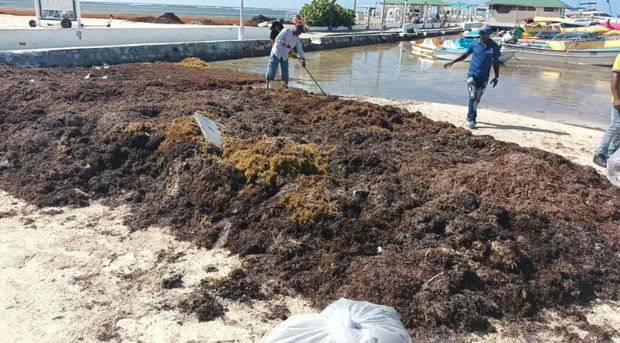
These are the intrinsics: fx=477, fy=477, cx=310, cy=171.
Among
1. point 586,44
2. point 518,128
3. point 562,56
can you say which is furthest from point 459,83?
point 586,44

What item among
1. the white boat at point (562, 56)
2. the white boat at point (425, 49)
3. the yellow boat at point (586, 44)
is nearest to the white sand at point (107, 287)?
the white boat at point (562, 56)

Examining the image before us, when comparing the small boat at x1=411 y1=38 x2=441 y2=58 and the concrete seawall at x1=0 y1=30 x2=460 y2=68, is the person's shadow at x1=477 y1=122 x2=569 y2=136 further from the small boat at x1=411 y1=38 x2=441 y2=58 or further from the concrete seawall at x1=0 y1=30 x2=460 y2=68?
the small boat at x1=411 y1=38 x2=441 y2=58

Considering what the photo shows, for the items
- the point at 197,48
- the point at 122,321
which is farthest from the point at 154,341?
A: the point at 197,48

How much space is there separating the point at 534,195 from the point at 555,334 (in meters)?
1.73

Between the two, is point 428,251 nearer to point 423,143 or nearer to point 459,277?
point 459,277

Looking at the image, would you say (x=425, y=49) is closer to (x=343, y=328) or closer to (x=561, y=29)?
(x=561, y=29)

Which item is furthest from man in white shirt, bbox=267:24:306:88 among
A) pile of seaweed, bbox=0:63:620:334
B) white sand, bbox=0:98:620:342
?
white sand, bbox=0:98:620:342

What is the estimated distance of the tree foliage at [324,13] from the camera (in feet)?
107

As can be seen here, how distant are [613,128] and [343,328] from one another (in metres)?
5.58

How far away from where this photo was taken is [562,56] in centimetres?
2248

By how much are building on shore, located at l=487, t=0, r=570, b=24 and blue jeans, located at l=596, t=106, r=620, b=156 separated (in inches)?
1468

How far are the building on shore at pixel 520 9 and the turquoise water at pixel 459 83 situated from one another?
20.5m

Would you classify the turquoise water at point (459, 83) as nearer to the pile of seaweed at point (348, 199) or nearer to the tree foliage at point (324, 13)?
the pile of seaweed at point (348, 199)

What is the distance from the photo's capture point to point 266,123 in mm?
6398
